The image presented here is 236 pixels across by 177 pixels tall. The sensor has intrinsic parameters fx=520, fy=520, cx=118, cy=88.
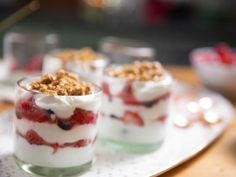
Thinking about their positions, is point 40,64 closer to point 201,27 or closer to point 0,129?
point 0,129

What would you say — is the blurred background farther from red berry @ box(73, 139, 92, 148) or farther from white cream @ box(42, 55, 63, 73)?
red berry @ box(73, 139, 92, 148)

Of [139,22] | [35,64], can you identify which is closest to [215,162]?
[35,64]

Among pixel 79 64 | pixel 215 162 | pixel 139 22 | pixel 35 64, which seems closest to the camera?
pixel 215 162

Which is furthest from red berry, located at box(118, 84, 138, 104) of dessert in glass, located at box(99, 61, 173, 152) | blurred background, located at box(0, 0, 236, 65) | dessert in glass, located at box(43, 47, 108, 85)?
blurred background, located at box(0, 0, 236, 65)

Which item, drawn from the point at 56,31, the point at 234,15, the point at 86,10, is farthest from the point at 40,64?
the point at 234,15

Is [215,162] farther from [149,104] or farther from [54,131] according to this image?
[54,131]

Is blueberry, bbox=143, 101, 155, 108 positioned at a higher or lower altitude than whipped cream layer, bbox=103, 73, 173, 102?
lower

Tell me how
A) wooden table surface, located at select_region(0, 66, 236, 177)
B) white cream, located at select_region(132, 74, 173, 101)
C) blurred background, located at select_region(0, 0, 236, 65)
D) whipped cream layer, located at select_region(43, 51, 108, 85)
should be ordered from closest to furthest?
wooden table surface, located at select_region(0, 66, 236, 177), white cream, located at select_region(132, 74, 173, 101), whipped cream layer, located at select_region(43, 51, 108, 85), blurred background, located at select_region(0, 0, 236, 65)
